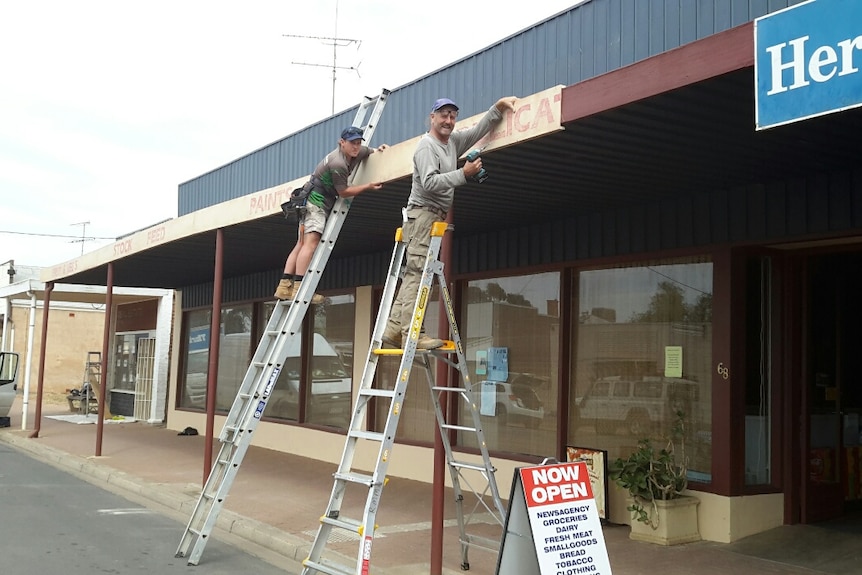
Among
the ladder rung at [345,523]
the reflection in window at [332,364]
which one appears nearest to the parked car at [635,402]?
the ladder rung at [345,523]

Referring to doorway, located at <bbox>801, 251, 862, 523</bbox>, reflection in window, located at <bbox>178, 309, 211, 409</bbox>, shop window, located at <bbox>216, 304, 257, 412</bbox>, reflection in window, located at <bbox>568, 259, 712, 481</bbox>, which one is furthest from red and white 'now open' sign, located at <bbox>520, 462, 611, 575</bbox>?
reflection in window, located at <bbox>178, 309, 211, 409</bbox>

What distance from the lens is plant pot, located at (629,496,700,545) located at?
25.1 ft

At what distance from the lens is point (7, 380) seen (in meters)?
19.6

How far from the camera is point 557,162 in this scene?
274 inches

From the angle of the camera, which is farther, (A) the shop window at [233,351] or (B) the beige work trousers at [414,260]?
(A) the shop window at [233,351]

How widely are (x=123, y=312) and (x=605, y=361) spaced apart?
1905cm

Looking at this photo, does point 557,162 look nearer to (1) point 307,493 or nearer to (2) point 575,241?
(2) point 575,241

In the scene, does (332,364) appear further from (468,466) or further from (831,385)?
(468,466)

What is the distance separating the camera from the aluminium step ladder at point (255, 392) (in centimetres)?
716

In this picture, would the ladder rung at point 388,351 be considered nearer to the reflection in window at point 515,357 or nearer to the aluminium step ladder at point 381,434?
the aluminium step ladder at point 381,434

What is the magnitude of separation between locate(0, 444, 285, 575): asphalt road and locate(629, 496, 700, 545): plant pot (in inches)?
133

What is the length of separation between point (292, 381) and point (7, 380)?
879cm

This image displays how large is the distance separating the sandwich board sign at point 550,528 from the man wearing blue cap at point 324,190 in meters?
3.07

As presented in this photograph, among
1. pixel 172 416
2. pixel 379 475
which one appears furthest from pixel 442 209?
pixel 172 416
